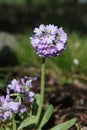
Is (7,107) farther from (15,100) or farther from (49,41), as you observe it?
(49,41)

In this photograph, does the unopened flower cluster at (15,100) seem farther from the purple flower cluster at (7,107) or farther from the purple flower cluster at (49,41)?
the purple flower cluster at (49,41)

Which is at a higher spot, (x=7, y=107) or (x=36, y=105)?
(x=36, y=105)

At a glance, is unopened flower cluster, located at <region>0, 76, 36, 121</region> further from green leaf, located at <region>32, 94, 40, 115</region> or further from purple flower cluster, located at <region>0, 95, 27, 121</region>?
green leaf, located at <region>32, 94, 40, 115</region>

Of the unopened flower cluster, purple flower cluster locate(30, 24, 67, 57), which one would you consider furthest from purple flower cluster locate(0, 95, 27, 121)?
purple flower cluster locate(30, 24, 67, 57)

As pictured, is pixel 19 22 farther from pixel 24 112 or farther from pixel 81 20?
pixel 24 112

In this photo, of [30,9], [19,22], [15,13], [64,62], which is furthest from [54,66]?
[30,9]

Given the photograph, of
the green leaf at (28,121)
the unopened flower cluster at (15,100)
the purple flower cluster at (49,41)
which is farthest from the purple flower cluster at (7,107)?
the purple flower cluster at (49,41)

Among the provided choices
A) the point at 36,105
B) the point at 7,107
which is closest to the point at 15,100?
the point at 7,107

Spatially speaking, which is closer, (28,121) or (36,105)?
(28,121)
